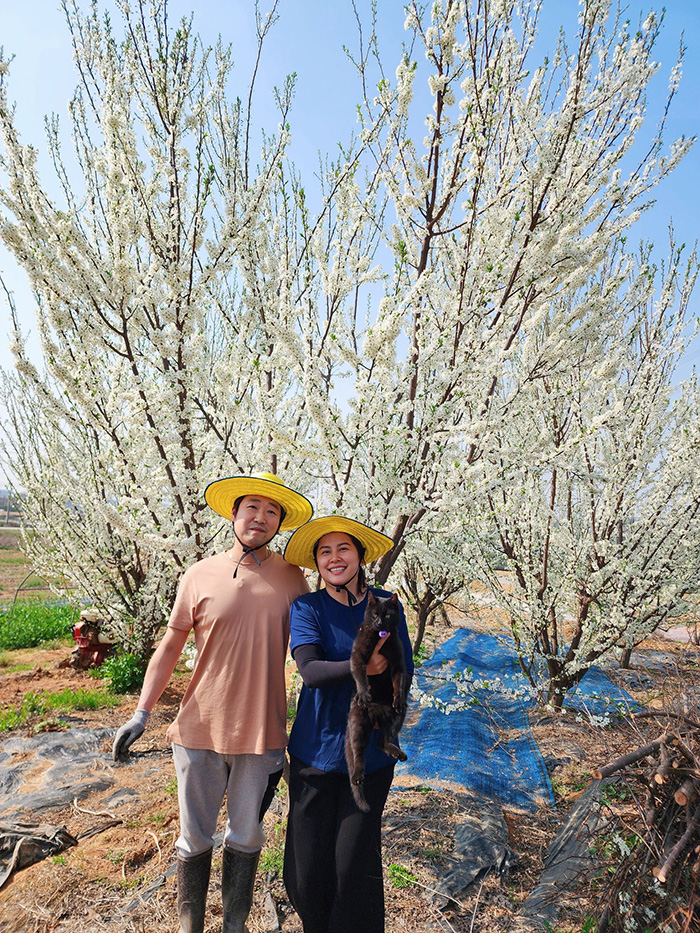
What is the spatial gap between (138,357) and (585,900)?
391cm

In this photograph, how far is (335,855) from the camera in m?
1.81

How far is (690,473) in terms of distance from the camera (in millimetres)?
4887

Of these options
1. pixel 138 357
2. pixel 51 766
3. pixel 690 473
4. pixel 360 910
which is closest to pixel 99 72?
pixel 138 357

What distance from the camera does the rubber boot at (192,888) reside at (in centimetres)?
200

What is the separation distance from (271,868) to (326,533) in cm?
213

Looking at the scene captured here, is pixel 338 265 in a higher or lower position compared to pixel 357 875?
higher

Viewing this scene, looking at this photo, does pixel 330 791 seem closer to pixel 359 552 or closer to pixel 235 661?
pixel 235 661

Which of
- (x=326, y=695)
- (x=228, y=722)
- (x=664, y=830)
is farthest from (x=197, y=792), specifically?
(x=664, y=830)

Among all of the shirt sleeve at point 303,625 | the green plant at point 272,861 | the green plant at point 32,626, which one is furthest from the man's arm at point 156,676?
the green plant at point 32,626

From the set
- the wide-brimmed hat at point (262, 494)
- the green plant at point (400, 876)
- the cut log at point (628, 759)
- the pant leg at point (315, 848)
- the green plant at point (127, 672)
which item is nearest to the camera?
the pant leg at point (315, 848)

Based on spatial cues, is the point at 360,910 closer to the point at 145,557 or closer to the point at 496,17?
the point at 496,17

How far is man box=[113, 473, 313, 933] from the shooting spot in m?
1.96

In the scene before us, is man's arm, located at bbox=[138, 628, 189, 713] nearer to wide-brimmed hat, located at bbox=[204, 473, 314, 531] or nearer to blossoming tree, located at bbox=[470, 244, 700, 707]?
wide-brimmed hat, located at bbox=[204, 473, 314, 531]

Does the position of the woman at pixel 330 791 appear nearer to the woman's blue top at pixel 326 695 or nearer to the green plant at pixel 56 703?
the woman's blue top at pixel 326 695
